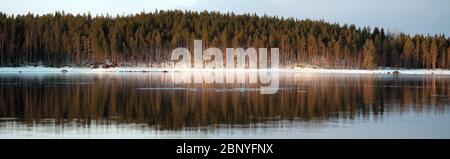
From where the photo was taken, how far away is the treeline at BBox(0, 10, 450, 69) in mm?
141000

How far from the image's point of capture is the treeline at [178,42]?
141 m

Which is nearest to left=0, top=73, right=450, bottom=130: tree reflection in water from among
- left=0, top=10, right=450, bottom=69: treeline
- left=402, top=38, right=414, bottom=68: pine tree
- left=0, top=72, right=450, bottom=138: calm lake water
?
left=0, top=72, right=450, bottom=138: calm lake water

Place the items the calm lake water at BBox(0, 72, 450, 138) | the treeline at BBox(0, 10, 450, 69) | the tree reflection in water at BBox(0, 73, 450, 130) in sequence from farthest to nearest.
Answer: the treeline at BBox(0, 10, 450, 69)
the tree reflection in water at BBox(0, 73, 450, 130)
the calm lake water at BBox(0, 72, 450, 138)

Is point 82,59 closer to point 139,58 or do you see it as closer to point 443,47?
point 139,58

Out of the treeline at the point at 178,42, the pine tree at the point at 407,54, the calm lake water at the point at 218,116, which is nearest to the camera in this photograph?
the calm lake water at the point at 218,116

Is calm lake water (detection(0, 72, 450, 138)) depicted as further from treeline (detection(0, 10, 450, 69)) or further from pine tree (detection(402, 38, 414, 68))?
pine tree (detection(402, 38, 414, 68))

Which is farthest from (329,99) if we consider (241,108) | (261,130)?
(261,130)

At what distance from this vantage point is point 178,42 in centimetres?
15788

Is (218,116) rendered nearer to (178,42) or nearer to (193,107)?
(193,107)

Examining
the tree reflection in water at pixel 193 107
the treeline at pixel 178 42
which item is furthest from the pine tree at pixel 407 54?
the tree reflection in water at pixel 193 107

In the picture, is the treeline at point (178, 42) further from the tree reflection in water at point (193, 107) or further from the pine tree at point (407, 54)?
the tree reflection in water at point (193, 107)

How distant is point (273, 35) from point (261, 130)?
14063 centimetres
